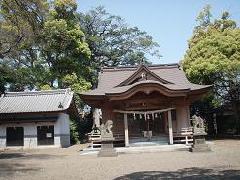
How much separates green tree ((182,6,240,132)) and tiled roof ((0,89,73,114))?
12209mm

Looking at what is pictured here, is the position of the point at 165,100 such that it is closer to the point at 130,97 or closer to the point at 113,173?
the point at 130,97

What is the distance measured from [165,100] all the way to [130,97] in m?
2.69

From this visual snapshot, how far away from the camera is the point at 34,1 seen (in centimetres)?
1723

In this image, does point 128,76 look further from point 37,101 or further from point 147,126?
point 37,101

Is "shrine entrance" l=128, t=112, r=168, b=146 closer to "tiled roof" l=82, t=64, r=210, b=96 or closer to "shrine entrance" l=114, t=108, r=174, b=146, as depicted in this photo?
"shrine entrance" l=114, t=108, r=174, b=146

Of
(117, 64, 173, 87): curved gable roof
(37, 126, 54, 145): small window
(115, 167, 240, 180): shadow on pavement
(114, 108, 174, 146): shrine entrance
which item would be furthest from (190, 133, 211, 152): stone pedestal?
(37, 126, 54, 145): small window

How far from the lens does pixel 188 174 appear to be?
1109cm

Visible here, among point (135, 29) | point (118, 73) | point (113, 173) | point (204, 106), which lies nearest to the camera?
point (113, 173)

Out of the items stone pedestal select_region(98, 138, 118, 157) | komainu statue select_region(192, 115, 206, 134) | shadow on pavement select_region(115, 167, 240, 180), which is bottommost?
shadow on pavement select_region(115, 167, 240, 180)

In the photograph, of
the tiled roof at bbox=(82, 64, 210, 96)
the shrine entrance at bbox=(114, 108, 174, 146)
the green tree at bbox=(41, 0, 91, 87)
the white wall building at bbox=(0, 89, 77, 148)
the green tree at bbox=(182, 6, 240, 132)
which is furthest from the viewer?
the green tree at bbox=(41, 0, 91, 87)

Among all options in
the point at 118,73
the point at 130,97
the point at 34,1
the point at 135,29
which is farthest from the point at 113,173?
the point at 135,29

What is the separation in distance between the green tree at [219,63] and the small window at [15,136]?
16744 millimetres

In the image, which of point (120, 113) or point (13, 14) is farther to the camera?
point (120, 113)

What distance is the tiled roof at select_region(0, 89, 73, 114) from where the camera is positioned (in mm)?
32812
